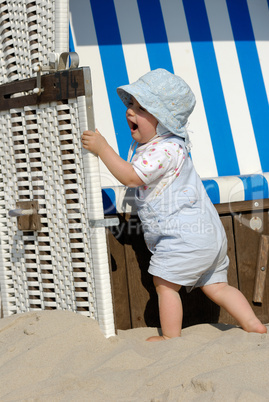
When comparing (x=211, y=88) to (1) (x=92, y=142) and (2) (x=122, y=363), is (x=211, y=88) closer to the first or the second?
(1) (x=92, y=142)

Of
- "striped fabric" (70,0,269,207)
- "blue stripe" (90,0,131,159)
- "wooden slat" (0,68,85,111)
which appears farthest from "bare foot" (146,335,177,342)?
"blue stripe" (90,0,131,159)

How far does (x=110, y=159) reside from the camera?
231cm

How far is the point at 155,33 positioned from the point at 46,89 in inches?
66.0

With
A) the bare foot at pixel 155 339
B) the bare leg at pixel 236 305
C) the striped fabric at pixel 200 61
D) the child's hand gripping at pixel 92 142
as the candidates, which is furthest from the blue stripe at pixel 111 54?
the bare foot at pixel 155 339

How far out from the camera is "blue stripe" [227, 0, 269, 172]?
388cm

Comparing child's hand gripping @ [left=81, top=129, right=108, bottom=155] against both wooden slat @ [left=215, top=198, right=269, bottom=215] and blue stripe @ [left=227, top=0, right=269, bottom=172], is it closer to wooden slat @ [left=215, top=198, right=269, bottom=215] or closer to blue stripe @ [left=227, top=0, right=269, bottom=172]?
wooden slat @ [left=215, top=198, right=269, bottom=215]

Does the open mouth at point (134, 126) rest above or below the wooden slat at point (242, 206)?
above

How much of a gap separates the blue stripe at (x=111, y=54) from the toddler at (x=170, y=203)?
107 centimetres

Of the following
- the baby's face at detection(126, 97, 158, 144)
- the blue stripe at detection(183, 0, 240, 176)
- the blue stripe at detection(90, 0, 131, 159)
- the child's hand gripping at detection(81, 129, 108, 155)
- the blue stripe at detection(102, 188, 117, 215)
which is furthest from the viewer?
the blue stripe at detection(183, 0, 240, 176)

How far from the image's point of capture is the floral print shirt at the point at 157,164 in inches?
91.5

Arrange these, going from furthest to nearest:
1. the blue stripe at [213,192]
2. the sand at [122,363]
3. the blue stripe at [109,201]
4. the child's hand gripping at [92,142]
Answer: the blue stripe at [213,192] → the blue stripe at [109,201] → the child's hand gripping at [92,142] → the sand at [122,363]

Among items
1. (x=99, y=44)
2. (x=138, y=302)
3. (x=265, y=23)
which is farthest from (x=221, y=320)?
(x=265, y=23)

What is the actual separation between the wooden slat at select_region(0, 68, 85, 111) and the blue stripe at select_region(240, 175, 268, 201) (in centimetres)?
101

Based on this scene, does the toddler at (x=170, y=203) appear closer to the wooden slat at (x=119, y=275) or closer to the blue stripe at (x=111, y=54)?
the wooden slat at (x=119, y=275)
